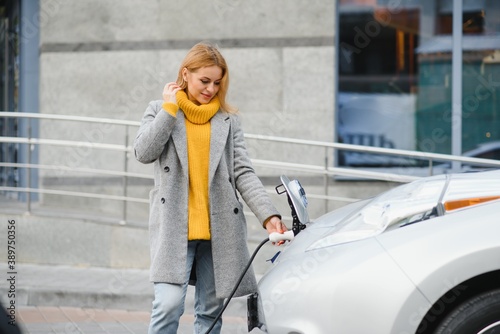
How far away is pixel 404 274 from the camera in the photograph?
10.9ft

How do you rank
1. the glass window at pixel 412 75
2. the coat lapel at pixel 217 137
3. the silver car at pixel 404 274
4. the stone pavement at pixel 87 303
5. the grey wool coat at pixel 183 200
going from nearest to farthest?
the silver car at pixel 404 274 → the grey wool coat at pixel 183 200 → the coat lapel at pixel 217 137 → the stone pavement at pixel 87 303 → the glass window at pixel 412 75

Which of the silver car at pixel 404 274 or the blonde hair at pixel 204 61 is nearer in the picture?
the silver car at pixel 404 274

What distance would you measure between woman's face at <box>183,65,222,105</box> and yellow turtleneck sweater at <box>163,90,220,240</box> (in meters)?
0.04

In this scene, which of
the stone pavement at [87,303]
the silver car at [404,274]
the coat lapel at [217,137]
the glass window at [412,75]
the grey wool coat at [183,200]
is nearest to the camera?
the silver car at [404,274]

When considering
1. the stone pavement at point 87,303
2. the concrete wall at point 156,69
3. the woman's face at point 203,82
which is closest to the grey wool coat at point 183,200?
the woman's face at point 203,82

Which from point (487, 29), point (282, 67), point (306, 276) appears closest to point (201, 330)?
point (306, 276)

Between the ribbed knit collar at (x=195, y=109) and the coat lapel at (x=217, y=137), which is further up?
the ribbed knit collar at (x=195, y=109)

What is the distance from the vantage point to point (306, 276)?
3.56 m

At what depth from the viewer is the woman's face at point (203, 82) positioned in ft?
13.4

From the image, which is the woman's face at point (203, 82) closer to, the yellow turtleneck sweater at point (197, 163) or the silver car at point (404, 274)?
the yellow turtleneck sweater at point (197, 163)

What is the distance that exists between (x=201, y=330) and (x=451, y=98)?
607 cm

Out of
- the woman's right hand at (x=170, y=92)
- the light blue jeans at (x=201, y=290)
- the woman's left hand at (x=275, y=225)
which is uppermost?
the woman's right hand at (x=170, y=92)

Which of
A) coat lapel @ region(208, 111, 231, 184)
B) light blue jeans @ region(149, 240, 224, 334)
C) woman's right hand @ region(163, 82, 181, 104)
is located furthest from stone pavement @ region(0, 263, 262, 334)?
woman's right hand @ region(163, 82, 181, 104)

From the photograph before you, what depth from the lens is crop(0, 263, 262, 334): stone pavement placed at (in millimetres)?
6238
